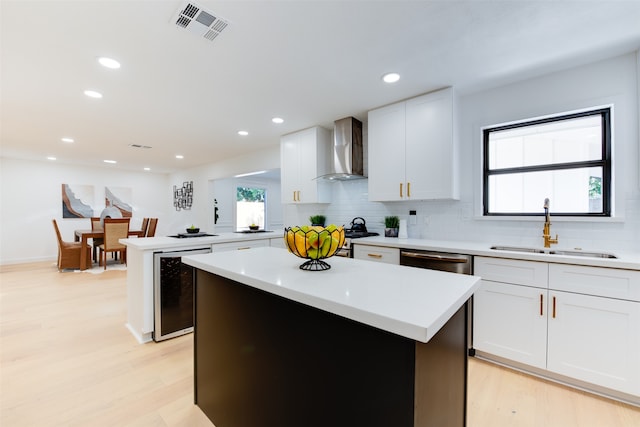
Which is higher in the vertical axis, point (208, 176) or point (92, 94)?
point (92, 94)

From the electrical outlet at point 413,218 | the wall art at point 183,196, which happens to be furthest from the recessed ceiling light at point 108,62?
the wall art at point 183,196

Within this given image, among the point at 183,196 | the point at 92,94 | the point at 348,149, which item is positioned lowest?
the point at 183,196

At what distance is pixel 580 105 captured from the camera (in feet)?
7.55

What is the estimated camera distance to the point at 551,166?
249 cm

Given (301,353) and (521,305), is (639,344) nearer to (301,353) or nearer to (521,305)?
(521,305)

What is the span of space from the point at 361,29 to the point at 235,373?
87.5 inches

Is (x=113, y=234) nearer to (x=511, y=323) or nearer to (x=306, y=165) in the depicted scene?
(x=306, y=165)

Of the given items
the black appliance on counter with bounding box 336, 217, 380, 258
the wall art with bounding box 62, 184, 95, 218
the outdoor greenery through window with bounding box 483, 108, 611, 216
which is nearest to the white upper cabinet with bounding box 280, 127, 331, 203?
the black appliance on counter with bounding box 336, 217, 380, 258

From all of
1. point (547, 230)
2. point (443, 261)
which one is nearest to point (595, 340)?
point (547, 230)

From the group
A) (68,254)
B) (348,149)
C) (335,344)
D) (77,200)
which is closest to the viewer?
(335,344)

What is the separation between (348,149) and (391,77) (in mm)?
1099

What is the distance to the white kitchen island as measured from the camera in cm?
78

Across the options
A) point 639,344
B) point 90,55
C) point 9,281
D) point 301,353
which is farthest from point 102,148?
point 639,344

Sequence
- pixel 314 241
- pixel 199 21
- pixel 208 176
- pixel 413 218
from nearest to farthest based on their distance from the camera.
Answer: pixel 314 241
pixel 199 21
pixel 413 218
pixel 208 176
